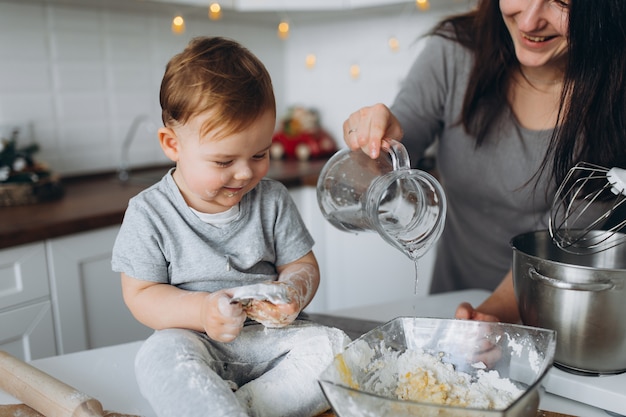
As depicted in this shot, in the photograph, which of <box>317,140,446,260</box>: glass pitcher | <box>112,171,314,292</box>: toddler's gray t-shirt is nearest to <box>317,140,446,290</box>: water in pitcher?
<box>317,140,446,260</box>: glass pitcher

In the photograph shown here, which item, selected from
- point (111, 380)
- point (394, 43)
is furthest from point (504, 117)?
point (394, 43)

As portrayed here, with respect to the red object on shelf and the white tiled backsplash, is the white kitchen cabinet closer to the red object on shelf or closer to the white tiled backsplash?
the white tiled backsplash

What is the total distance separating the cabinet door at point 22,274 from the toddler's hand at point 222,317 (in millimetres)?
817

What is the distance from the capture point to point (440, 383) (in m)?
0.63

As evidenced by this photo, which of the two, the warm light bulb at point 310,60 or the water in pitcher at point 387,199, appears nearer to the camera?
the water in pitcher at point 387,199

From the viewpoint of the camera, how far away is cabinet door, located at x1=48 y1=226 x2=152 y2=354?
1.38 meters

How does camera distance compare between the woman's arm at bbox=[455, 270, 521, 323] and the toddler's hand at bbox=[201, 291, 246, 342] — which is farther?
the woman's arm at bbox=[455, 270, 521, 323]

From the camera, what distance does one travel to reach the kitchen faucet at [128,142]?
6.38 ft

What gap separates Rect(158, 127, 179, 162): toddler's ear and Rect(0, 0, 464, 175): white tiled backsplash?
3.83ft

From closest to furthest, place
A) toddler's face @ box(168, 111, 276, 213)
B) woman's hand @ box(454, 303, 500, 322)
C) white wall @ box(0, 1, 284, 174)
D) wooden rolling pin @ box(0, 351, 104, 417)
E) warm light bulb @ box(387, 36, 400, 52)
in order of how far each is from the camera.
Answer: wooden rolling pin @ box(0, 351, 104, 417) < toddler's face @ box(168, 111, 276, 213) < woman's hand @ box(454, 303, 500, 322) < white wall @ box(0, 1, 284, 174) < warm light bulb @ box(387, 36, 400, 52)

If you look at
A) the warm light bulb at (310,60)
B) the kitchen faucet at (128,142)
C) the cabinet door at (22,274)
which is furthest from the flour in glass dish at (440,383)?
the warm light bulb at (310,60)

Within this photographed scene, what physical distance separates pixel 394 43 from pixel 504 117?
1.17m

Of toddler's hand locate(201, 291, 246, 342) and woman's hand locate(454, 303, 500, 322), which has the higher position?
toddler's hand locate(201, 291, 246, 342)

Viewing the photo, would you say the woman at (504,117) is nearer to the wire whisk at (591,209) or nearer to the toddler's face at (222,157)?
the wire whisk at (591,209)
